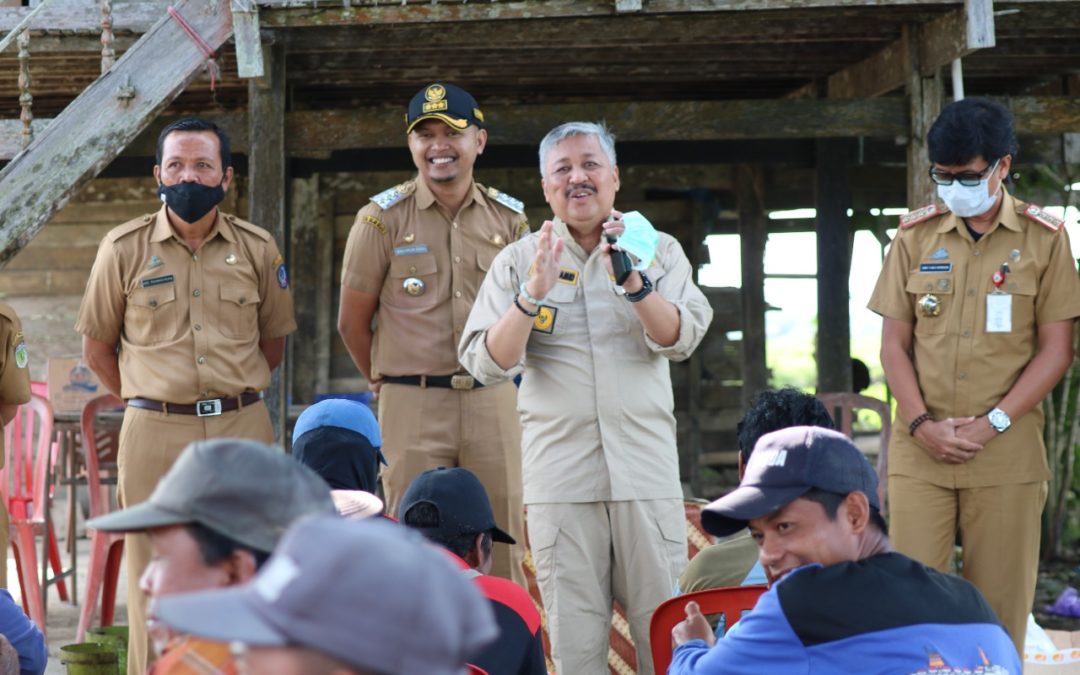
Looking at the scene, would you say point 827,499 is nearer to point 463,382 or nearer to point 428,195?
point 463,382

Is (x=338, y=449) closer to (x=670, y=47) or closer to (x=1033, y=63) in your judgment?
(x=670, y=47)

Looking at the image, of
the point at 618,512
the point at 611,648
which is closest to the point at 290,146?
the point at 611,648

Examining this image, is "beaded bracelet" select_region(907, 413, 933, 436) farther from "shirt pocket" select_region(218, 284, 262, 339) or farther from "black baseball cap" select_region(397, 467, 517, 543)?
"shirt pocket" select_region(218, 284, 262, 339)

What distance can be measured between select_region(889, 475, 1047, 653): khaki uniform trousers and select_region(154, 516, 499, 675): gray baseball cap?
3.05 meters

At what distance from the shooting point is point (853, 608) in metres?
2.22

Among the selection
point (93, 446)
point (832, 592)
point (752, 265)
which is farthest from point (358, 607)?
point (752, 265)

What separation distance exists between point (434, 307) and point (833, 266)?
172 inches

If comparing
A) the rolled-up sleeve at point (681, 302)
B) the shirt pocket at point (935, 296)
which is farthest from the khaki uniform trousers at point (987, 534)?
the rolled-up sleeve at point (681, 302)

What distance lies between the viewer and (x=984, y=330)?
417 centimetres

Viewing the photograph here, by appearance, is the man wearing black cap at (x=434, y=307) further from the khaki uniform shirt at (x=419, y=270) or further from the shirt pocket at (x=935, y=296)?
the shirt pocket at (x=935, y=296)

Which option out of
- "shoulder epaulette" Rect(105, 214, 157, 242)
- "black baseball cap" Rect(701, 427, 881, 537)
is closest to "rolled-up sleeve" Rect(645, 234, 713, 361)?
"black baseball cap" Rect(701, 427, 881, 537)

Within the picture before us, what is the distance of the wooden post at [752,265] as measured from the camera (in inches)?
390

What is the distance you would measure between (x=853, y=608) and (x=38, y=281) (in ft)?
28.3

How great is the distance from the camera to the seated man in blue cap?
340cm
